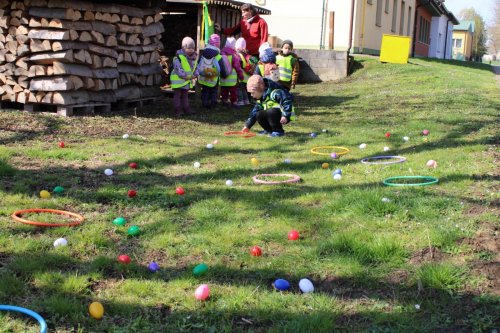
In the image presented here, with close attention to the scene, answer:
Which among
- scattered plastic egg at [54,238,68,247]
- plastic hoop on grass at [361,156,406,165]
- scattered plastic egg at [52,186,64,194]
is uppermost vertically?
plastic hoop on grass at [361,156,406,165]

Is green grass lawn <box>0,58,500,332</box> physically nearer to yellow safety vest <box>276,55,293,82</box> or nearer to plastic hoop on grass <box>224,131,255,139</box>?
plastic hoop on grass <box>224,131,255,139</box>

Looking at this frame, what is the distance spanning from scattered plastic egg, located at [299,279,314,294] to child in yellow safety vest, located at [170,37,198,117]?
24.1 feet

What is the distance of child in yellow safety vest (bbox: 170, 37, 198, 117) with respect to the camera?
→ 10188 mm

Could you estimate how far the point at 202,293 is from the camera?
3.01 meters

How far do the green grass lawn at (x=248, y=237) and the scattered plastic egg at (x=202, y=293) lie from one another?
0.04 metres

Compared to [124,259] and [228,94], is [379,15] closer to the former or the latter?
[228,94]

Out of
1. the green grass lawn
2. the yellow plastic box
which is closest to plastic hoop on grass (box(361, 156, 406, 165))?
the green grass lawn

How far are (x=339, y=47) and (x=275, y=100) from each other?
13.1 meters

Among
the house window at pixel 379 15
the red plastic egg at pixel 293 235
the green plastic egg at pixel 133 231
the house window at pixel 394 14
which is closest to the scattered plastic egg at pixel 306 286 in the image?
the red plastic egg at pixel 293 235

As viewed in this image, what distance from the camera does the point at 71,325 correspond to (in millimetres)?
2730

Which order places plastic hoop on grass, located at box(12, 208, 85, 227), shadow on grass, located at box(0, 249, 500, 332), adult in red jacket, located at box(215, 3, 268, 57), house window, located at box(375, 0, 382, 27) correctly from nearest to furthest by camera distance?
shadow on grass, located at box(0, 249, 500, 332), plastic hoop on grass, located at box(12, 208, 85, 227), adult in red jacket, located at box(215, 3, 268, 57), house window, located at box(375, 0, 382, 27)

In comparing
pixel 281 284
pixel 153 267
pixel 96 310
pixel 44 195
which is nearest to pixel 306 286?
pixel 281 284

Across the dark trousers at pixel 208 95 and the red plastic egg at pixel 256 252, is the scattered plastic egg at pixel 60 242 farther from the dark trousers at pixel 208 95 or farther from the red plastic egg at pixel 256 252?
the dark trousers at pixel 208 95

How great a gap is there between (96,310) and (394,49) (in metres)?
18.8
